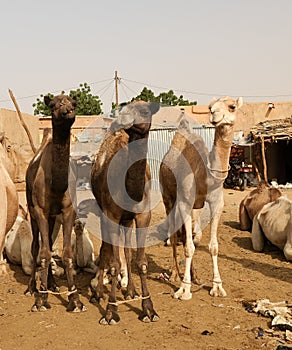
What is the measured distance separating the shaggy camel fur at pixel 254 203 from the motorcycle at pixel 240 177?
9617 mm

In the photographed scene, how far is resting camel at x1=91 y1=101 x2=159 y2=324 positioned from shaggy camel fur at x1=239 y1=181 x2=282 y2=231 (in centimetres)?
488

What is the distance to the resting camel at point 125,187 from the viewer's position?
498 cm

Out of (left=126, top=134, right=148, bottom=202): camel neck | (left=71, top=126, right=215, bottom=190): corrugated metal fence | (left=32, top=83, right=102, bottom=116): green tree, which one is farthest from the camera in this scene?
(left=32, top=83, right=102, bottom=116): green tree

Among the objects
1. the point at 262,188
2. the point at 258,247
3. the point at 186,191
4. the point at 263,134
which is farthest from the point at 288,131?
the point at 186,191

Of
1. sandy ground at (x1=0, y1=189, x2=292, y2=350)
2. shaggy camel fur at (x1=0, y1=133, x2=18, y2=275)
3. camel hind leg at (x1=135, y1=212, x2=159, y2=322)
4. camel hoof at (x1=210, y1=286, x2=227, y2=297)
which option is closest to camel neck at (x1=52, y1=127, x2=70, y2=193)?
shaggy camel fur at (x1=0, y1=133, x2=18, y2=275)

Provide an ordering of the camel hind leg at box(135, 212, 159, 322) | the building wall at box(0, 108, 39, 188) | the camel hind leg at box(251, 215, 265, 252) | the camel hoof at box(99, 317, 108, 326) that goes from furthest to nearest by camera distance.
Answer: the building wall at box(0, 108, 39, 188), the camel hind leg at box(251, 215, 265, 252), the camel hind leg at box(135, 212, 159, 322), the camel hoof at box(99, 317, 108, 326)

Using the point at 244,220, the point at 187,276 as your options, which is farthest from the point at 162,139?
the point at 187,276

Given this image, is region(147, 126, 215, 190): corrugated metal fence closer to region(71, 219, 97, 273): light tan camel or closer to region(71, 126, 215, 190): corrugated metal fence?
region(71, 126, 215, 190): corrugated metal fence

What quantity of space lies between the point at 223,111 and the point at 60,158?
7.00 feet

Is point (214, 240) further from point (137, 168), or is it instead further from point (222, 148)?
point (137, 168)

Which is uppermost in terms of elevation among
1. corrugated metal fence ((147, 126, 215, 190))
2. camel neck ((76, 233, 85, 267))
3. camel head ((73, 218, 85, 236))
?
corrugated metal fence ((147, 126, 215, 190))

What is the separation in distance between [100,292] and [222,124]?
2777 millimetres

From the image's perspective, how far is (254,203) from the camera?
10.5 meters

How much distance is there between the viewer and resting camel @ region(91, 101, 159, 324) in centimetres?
498
